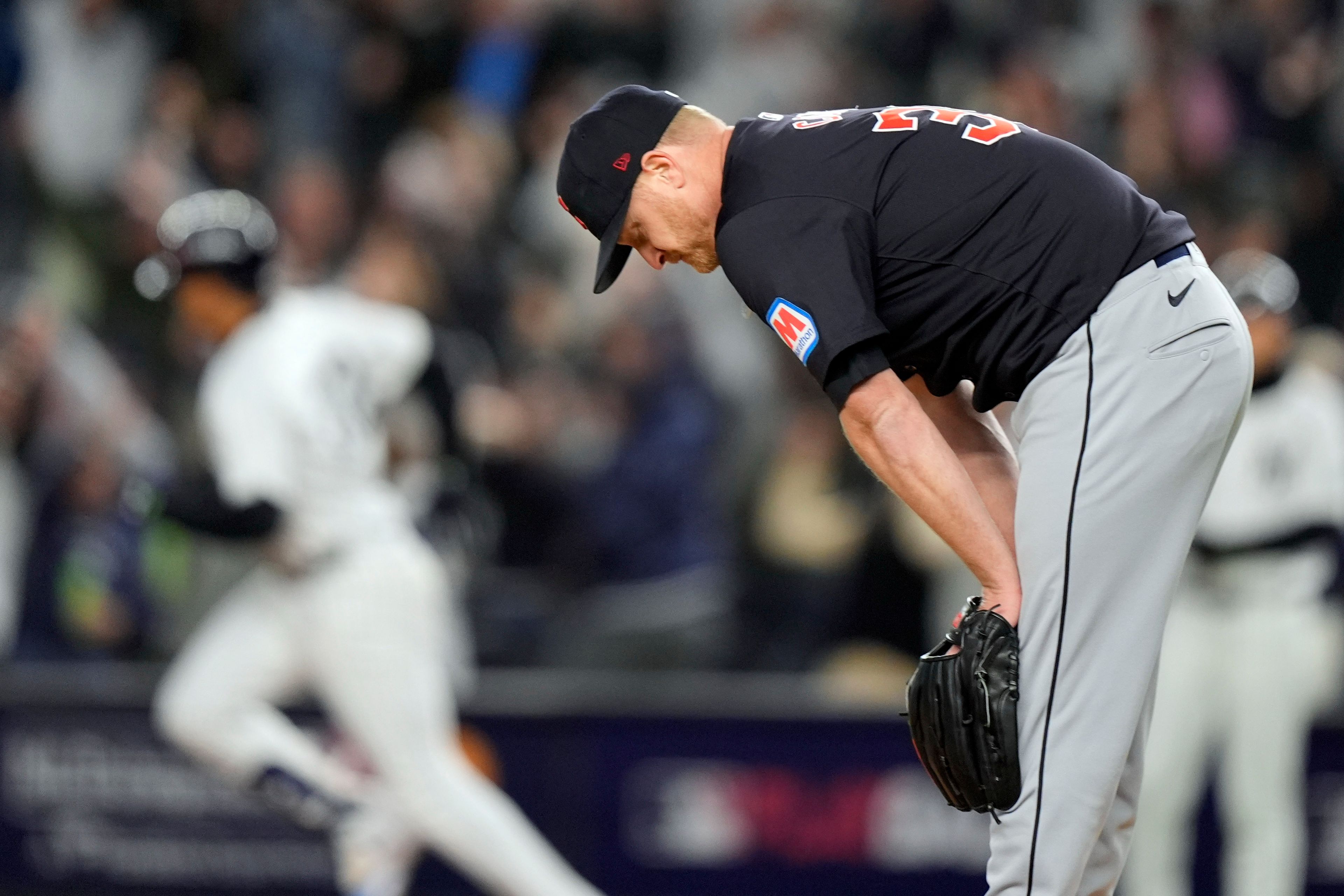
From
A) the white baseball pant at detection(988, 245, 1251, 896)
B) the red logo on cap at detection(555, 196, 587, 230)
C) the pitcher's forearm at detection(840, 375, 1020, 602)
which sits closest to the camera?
the pitcher's forearm at detection(840, 375, 1020, 602)

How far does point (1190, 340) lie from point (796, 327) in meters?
0.79

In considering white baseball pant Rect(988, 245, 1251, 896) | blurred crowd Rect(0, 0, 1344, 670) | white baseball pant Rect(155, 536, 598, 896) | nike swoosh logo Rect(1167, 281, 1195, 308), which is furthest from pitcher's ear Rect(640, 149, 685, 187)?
blurred crowd Rect(0, 0, 1344, 670)

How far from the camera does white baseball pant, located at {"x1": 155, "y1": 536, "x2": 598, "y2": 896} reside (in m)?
6.07

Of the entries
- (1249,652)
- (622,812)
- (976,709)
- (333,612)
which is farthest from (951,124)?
(622,812)

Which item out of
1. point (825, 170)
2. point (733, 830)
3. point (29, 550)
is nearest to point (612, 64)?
point (29, 550)

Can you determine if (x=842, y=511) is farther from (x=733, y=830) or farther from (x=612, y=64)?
(x=612, y=64)

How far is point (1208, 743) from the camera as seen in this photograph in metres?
7.25

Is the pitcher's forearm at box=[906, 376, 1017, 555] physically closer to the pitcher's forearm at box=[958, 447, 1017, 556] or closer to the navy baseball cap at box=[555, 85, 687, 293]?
the pitcher's forearm at box=[958, 447, 1017, 556]

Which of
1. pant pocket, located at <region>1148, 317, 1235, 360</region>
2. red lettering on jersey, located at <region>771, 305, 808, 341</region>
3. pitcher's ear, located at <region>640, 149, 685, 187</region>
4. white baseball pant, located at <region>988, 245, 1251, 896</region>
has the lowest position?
white baseball pant, located at <region>988, 245, 1251, 896</region>

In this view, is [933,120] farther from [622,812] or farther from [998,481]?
[622,812]

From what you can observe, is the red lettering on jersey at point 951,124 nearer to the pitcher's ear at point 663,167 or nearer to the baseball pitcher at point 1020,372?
the baseball pitcher at point 1020,372

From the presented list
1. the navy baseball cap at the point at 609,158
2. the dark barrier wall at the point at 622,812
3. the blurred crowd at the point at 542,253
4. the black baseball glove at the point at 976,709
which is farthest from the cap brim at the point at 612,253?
the dark barrier wall at the point at 622,812

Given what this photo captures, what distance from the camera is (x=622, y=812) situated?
24.4ft

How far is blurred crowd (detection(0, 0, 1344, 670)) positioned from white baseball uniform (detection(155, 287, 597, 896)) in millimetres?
587
